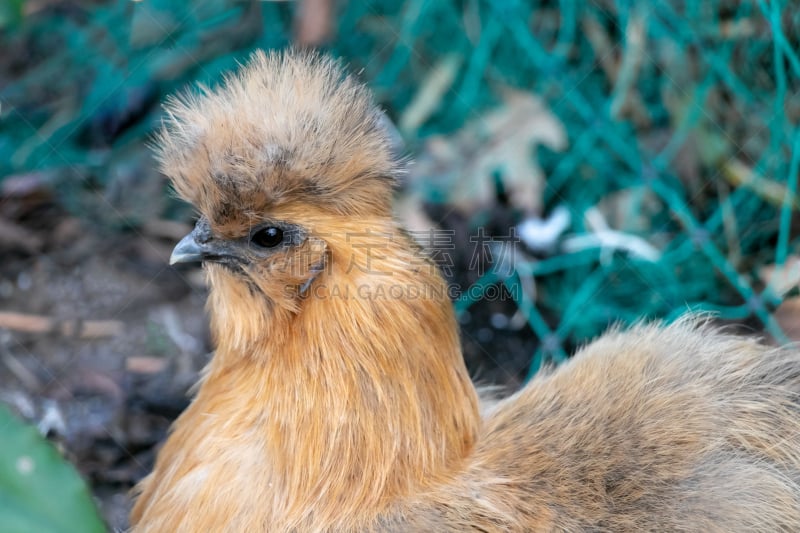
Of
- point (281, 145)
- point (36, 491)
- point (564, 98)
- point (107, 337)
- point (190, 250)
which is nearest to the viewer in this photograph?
point (36, 491)

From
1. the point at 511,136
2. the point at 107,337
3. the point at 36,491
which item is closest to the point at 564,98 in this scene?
the point at 511,136

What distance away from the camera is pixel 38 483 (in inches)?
70.6

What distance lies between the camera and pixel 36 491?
1.79 meters

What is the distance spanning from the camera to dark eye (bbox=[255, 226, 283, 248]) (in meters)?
2.04

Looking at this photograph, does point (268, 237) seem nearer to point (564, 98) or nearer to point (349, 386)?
point (349, 386)

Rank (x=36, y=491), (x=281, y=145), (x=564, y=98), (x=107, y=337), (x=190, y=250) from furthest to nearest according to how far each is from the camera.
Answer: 1. (x=564, y=98)
2. (x=107, y=337)
3. (x=190, y=250)
4. (x=281, y=145)
5. (x=36, y=491)

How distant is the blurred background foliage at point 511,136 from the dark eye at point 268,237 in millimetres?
1559

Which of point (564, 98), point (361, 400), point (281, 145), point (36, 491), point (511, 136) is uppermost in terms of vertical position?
point (564, 98)

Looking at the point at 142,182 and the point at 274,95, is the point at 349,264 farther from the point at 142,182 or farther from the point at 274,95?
the point at 142,182

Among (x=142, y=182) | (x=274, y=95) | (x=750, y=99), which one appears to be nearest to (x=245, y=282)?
(x=274, y=95)

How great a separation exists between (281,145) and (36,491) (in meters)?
0.94

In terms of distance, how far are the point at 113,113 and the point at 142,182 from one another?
1.27ft

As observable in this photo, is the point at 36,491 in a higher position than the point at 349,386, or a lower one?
lower

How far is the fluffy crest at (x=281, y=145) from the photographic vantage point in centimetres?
197
